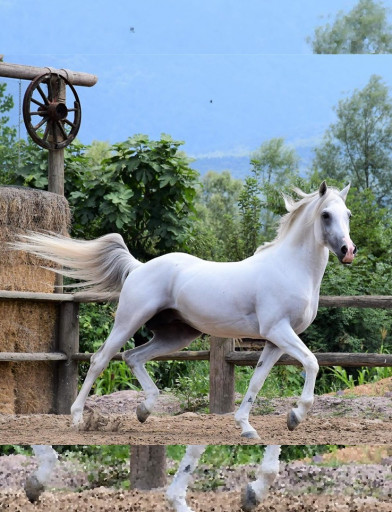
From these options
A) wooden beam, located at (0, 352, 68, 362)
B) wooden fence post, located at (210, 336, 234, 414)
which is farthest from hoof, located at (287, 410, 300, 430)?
wooden beam, located at (0, 352, 68, 362)

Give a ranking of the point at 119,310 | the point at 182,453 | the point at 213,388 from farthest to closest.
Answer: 1. the point at 213,388
2. the point at 119,310
3. the point at 182,453

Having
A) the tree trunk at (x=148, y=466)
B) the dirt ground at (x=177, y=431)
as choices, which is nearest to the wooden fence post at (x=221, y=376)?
the dirt ground at (x=177, y=431)

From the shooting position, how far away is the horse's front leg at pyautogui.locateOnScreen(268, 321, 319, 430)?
2.55m

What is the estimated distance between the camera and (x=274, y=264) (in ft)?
8.91

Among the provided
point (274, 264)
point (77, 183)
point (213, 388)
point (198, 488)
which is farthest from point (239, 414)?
point (77, 183)

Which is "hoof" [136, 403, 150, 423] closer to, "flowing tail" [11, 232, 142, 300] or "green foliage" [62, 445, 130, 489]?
"green foliage" [62, 445, 130, 489]

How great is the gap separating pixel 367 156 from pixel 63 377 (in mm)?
12289

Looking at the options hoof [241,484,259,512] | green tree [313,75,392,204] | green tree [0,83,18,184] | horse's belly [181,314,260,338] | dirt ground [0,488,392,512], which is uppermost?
green tree [313,75,392,204]

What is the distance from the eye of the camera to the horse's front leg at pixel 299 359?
2.55m

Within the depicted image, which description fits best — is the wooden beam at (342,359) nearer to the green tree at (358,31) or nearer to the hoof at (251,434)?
the hoof at (251,434)

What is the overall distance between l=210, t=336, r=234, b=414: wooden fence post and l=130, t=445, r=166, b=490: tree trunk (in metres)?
1.46

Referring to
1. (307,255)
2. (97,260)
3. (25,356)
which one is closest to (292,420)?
(307,255)

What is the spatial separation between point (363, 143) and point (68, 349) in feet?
40.7

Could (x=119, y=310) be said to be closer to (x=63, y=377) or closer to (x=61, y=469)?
(x=61, y=469)
